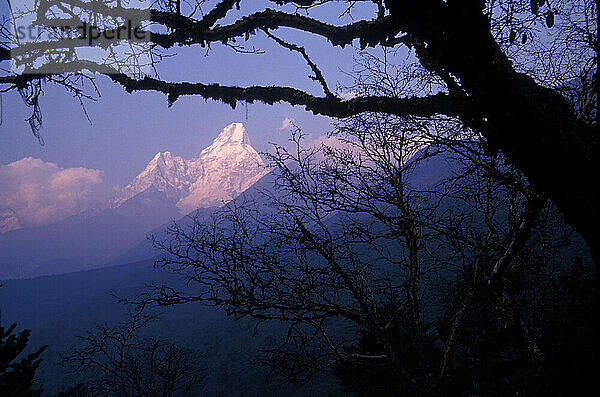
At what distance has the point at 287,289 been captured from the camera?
4.80m

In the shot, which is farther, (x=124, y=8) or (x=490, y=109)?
(x=124, y=8)

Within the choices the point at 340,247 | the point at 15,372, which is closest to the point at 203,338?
the point at 15,372

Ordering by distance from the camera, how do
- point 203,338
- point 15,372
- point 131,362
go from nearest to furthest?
point 15,372 → point 131,362 → point 203,338

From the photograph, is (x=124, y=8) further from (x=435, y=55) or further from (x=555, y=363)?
(x=555, y=363)

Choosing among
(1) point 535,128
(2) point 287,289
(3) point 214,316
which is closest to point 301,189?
(2) point 287,289

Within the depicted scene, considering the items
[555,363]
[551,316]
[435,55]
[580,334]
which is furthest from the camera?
[551,316]

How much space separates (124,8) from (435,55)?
378 centimetres

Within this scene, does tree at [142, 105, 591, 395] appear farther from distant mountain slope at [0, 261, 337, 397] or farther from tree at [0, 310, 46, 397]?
tree at [0, 310, 46, 397]

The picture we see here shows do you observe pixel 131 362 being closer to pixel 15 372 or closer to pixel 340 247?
pixel 15 372

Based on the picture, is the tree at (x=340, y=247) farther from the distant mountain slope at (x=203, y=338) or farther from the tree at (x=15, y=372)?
the tree at (x=15, y=372)

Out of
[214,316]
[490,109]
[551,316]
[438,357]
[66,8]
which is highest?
[66,8]

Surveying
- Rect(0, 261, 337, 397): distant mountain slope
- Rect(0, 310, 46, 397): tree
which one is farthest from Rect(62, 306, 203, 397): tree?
Rect(0, 310, 46, 397): tree

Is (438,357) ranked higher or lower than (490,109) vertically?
lower

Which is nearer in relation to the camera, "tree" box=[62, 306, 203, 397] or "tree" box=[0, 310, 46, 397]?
"tree" box=[0, 310, 46, 397]
